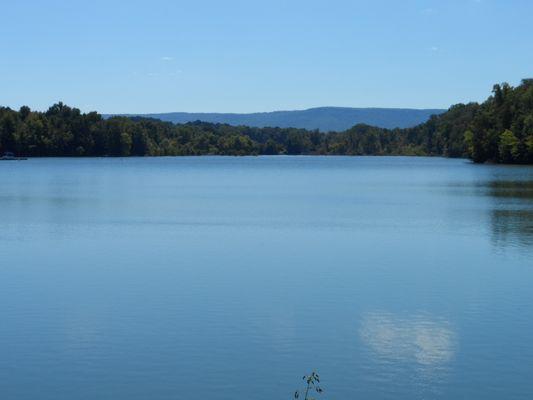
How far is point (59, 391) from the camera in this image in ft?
52.7

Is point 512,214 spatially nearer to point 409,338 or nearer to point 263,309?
point 263,309

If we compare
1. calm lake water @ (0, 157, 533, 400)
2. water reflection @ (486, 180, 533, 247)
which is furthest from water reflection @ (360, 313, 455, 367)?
water reflection @ (486, 180, 533, 247)

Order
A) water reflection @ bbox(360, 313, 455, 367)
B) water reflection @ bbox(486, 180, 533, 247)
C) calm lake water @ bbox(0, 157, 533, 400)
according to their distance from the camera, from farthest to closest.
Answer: water reflection @ bbox(486, 180, 533, 247) < water reflection @ bbox(360, 313, 455, 367) < calm lake water @ bbox(0, 157, 533, 400)

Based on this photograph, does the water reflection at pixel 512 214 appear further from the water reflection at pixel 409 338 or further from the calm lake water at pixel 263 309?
the water reflection at pixel 409 338

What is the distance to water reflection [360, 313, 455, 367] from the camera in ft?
59.5

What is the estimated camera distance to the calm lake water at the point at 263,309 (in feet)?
54.8

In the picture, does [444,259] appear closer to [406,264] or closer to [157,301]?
[406,264]

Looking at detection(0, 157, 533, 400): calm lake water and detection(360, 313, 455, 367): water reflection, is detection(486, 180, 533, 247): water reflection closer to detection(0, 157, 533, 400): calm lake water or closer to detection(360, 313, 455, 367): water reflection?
detection(0, 157, 533, 400): calm lake water

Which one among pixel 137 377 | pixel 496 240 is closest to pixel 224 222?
pixel 496 240

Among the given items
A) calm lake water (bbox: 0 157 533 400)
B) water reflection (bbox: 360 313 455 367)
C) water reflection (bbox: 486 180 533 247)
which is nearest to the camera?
calm lake water (bbox: 0 157 533 400)

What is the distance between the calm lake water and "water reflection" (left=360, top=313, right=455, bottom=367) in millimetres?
59

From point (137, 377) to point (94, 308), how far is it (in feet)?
22.3

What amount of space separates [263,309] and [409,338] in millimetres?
4678

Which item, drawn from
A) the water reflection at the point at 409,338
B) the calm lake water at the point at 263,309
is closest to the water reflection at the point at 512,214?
the calm lake water at the point at 263,309
